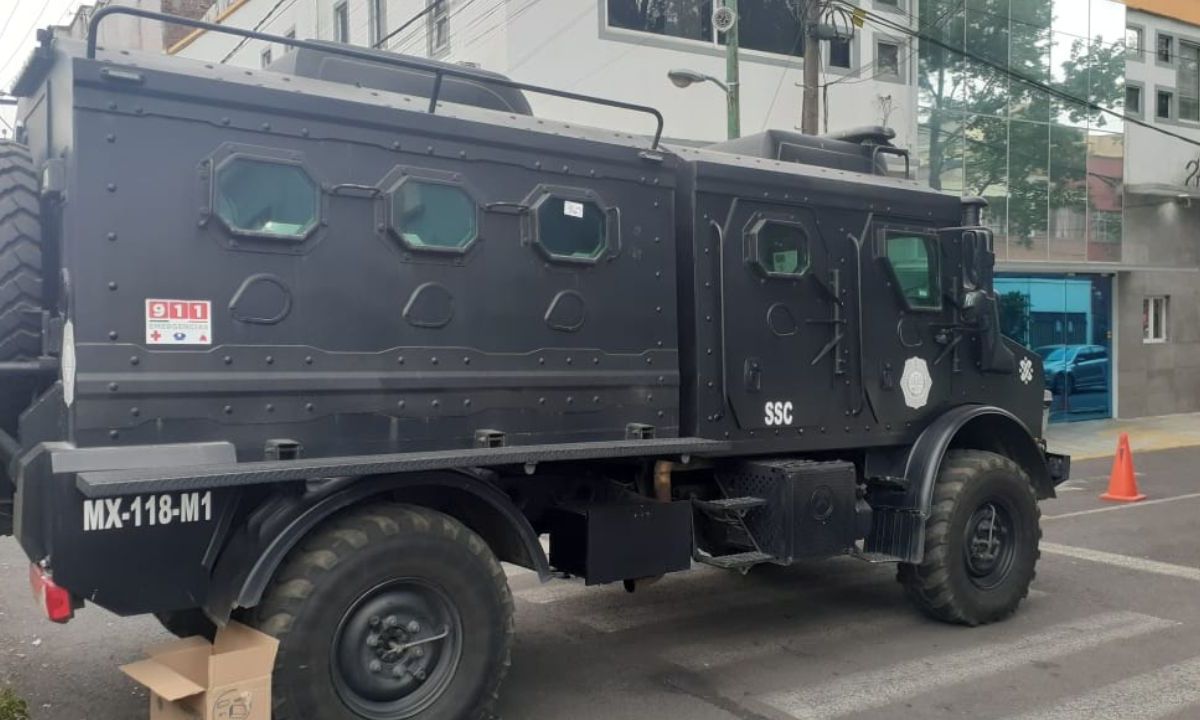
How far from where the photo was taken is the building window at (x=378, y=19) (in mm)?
18234

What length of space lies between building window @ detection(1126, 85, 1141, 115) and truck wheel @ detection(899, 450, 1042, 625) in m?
18.5

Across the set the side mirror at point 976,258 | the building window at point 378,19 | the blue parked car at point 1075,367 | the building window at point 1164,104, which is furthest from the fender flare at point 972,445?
the building window at point 1164,104

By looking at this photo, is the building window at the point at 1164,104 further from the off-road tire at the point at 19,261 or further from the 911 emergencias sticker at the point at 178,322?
the off-road tire at the point at 19,261

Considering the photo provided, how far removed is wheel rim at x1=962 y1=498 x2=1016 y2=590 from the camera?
262 inches

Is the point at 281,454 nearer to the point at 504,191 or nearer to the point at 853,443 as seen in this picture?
the point at 504,191

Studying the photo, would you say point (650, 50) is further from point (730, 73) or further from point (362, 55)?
point (362, 55)

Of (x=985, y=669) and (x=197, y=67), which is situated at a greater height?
(x=197, y=67)

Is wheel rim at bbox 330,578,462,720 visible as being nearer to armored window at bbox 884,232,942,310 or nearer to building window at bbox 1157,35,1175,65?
armored window at bbox 884,232,942,310

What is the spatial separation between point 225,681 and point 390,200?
203cm

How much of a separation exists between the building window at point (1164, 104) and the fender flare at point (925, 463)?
756 inches

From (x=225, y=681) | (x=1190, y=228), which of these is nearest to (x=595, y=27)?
(x=225, y=681)

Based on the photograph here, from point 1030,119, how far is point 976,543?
51.8 feet

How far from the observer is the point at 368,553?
13.9 feet

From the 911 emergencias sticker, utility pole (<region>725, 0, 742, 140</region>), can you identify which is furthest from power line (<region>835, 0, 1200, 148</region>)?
the 911 emergencias sticker
